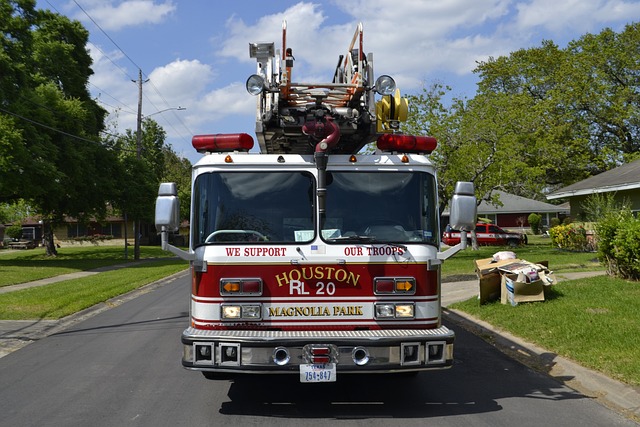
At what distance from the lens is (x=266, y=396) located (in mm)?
7023

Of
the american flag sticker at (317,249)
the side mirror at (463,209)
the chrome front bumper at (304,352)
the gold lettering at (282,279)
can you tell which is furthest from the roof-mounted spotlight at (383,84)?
the chrome front bumper at (304,352)

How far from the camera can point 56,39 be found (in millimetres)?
37156

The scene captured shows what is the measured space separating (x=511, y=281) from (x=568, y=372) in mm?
4212

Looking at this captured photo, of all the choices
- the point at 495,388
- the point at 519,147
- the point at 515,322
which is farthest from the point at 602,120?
the point at 495,388

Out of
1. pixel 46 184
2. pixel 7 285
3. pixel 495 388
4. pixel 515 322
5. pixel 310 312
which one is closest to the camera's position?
pixel 310 312

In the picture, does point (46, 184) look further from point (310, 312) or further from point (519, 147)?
point (310, 312)

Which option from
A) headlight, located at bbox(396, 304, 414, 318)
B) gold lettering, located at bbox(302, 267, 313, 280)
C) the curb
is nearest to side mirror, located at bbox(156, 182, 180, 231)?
gold lettering, located at bbox(302, 267, 313, 280)

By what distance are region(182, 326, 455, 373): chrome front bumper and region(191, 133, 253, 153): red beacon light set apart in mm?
1872

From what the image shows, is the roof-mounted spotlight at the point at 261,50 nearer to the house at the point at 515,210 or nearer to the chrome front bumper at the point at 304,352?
the chrome front bumper at the point at 304,352

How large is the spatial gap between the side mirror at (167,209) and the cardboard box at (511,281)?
24.2 feet

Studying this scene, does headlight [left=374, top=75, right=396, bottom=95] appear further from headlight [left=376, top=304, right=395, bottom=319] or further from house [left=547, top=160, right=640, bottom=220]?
house [left=547, top=160, right=640, bottom=220]

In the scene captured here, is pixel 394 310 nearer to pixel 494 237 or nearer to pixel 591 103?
pixel 494 237

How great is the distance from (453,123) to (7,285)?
18.7 m

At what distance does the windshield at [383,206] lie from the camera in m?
6.46
